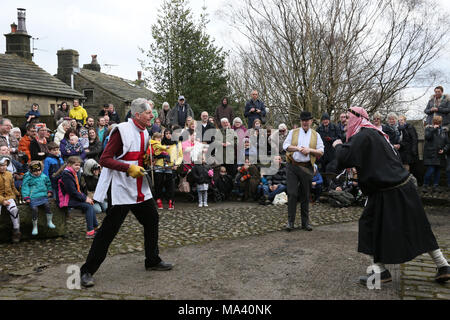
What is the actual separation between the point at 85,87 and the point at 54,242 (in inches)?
1208

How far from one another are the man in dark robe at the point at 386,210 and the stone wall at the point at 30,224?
5.14m

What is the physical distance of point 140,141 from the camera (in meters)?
5.24

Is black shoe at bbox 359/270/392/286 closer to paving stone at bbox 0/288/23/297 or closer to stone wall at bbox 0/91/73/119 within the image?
paving stone at bbox 0/288/23/297

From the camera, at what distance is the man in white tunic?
4973 millimetres

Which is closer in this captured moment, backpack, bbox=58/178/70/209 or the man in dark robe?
the man in dark robe

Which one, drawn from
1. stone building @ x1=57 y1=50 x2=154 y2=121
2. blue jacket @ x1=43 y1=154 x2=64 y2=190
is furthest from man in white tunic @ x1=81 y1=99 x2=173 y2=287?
stone building @ x1=57 y1=50 x2=154 y2=121

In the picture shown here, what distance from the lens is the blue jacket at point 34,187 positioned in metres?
7.50

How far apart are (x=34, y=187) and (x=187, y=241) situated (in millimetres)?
2889

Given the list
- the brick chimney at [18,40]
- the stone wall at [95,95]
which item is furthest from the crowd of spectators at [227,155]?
the stone wall at [95,95]

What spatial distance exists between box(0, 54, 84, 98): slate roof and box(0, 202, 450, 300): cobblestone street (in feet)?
55.5

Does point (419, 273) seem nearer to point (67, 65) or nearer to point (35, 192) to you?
point (35, 192)

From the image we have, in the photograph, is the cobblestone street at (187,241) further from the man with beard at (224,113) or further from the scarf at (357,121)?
the man with beard at (224,113)

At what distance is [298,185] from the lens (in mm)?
8172
